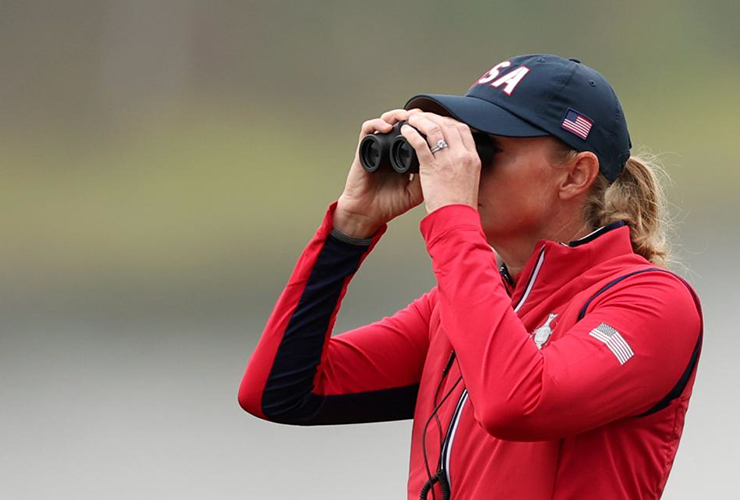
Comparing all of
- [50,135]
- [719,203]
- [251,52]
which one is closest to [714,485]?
[719,203]

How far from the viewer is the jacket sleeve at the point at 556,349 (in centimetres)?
92

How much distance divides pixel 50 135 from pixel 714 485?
5.45 feet

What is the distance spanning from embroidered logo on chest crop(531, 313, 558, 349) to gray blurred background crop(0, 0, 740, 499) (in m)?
1.14

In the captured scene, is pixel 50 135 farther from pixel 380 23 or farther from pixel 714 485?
pixel 714 485

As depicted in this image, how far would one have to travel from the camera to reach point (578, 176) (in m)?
1.14

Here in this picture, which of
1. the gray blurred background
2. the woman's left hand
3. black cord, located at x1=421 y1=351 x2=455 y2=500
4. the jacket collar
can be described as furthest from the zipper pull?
the gray blurred background

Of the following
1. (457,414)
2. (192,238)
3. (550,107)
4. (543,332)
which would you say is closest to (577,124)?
(550,107)

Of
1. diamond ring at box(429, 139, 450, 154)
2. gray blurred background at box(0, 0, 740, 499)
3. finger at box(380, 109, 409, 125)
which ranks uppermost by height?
finger at box(380, 109, 409, 125)

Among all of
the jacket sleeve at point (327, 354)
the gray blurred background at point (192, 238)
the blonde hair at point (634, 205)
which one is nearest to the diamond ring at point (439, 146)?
the blonde hair at point (634, 205)

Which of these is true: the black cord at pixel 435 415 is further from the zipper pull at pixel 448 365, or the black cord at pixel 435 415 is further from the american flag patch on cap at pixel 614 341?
the american flag patch on cap at pixel 614 341

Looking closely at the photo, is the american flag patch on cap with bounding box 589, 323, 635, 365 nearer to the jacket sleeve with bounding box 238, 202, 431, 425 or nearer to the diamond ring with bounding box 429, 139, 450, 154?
the diamond ring with bounding box 429, 139, 450, 154

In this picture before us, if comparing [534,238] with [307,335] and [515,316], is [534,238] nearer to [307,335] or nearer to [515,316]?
[515,316]

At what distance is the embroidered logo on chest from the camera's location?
3.45 feet

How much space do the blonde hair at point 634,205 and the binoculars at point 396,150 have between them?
0.09 meters
